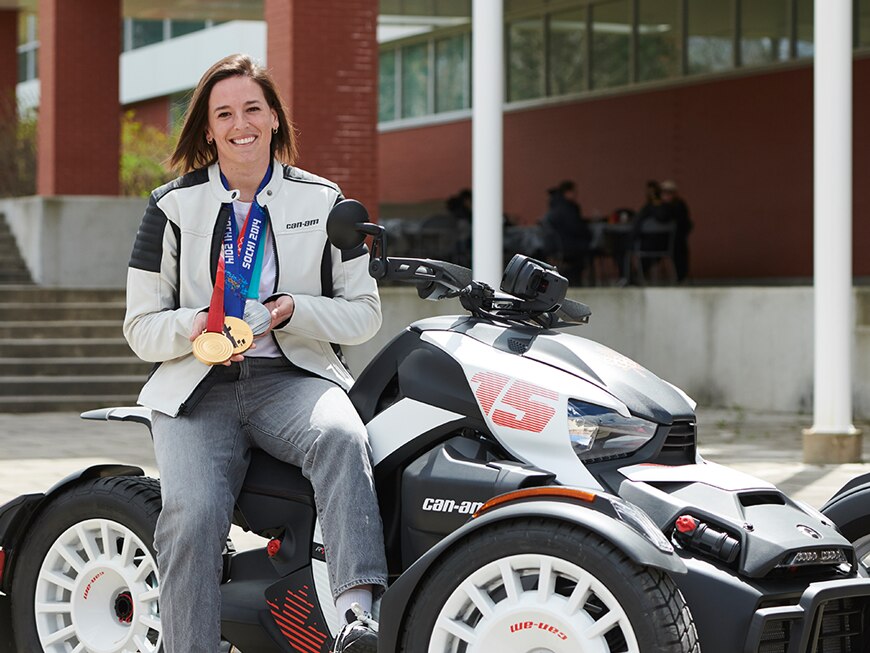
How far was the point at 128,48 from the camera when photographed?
131 ft

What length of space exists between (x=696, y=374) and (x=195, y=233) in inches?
438

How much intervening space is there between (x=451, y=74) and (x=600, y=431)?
24.3 meters

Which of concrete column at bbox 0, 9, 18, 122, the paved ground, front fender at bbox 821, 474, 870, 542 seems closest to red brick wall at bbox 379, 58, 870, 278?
the paved ground

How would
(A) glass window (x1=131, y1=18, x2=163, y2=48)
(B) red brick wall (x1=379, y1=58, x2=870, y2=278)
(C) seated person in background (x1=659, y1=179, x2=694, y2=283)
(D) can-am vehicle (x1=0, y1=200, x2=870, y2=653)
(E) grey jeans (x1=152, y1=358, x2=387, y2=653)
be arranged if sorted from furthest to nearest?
1. (A) glass window (x1=131, y1=18, x2=163, y2=48)
2. (B) red brick wall (x1=379, y1=58, x2=870, y2=278)
3. (C) seated person in background (x1=659, y1=179, x2=694, y2=283)
4. (E) grey jeans (x1=152, y1=358, x2=387, y2=653)
5. (D) can-am vehicle (x1=0, y1=200, x2=870, y2=653)

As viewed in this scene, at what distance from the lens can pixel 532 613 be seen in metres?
3.24

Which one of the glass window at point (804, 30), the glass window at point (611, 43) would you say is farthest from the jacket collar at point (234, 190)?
the glass window at point (611, 43)

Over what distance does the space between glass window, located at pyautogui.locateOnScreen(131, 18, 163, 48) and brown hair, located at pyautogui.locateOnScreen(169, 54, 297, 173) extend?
35.0 metres

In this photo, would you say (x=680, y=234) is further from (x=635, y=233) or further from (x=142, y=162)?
(x=142, y=162)

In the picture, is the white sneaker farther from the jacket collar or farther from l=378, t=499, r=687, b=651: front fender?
the jacket collar

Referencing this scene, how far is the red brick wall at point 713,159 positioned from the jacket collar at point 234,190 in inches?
622

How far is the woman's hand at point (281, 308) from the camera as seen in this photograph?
385cm

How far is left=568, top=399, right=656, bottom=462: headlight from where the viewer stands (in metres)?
3.48

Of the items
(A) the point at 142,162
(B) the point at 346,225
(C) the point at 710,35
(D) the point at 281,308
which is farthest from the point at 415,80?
(B) the point at 346,225

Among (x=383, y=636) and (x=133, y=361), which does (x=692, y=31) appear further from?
(x=383, y=636)
